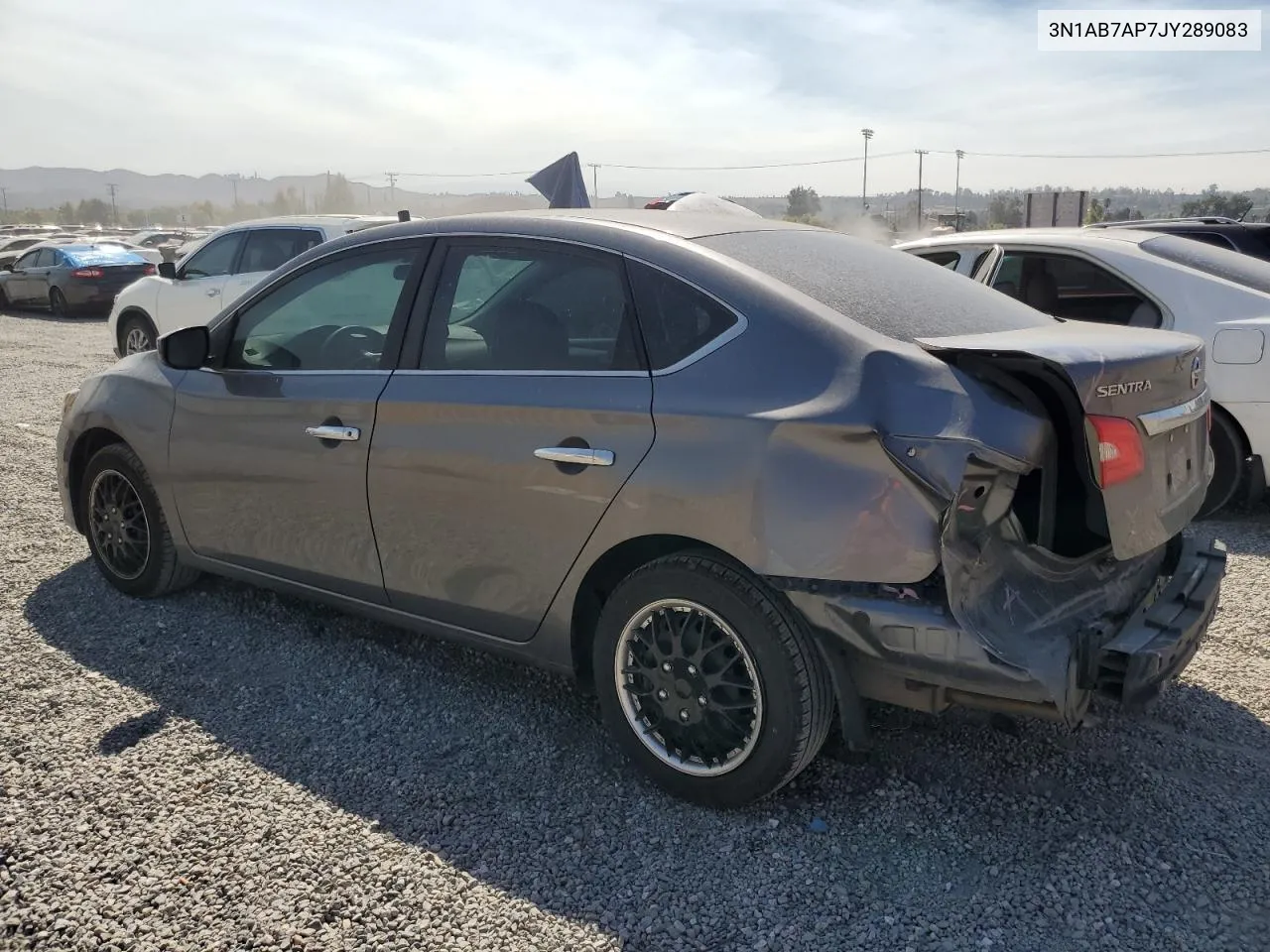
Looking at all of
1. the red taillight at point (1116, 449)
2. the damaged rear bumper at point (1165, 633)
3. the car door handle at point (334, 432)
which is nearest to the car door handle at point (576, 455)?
the car door handle at point (334, 432)

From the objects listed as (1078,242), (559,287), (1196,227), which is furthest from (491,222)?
(1196,227)

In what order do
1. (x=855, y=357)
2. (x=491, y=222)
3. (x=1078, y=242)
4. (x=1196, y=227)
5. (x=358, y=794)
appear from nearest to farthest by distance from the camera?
(x=855, y=357)
(x=358, y=794)
(x=491, y=222)
(x=1078, y=242)
(x=1196, y=227)

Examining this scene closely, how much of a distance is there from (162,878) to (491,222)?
2250 mm

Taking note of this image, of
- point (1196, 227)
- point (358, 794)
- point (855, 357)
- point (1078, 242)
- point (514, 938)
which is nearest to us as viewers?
point (514, 938)

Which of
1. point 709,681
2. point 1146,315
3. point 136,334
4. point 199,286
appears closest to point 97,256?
point 136,334

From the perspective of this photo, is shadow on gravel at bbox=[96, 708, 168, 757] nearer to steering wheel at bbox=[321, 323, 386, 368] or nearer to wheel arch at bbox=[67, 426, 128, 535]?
steering wheel at bbox=[321, 323, 386, 368]

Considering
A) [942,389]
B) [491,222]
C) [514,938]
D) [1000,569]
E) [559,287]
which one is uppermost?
[491,222]

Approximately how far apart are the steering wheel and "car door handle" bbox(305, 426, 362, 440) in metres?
0.24

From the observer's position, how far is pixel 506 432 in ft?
10.6

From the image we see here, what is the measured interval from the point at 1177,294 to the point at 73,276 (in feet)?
63.1

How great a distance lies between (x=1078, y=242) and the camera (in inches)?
233

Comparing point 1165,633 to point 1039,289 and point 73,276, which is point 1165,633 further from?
point 73,276

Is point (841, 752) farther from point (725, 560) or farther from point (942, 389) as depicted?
point (942, 389)

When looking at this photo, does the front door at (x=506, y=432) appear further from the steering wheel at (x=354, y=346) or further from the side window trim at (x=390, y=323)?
the steering wheel at (x=354, y=346)
